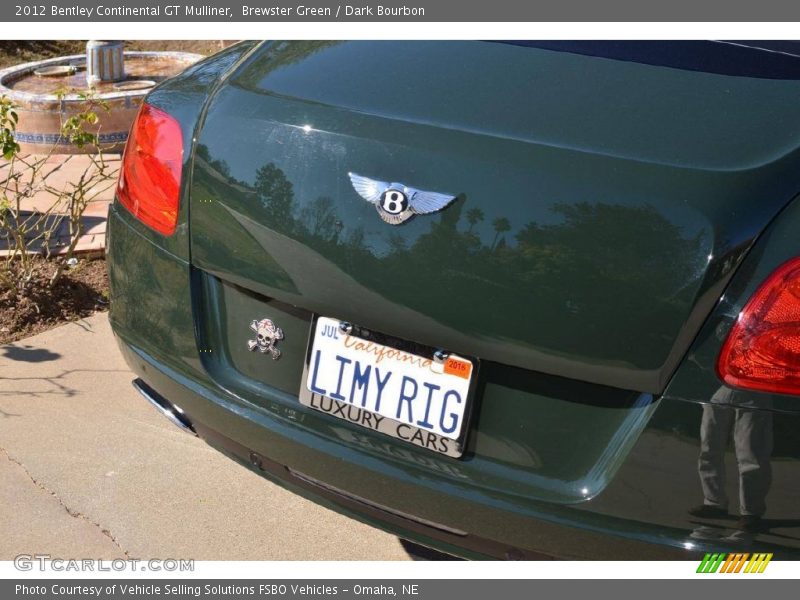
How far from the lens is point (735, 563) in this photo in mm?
1964

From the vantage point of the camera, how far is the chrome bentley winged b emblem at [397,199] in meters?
Result: 2.02

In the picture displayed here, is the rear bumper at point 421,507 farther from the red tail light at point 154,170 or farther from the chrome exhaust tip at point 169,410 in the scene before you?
the red tail light at point 154,170

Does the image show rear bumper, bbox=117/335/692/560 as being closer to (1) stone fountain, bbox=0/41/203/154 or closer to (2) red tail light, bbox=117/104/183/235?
(2) red tail light, bbox=117/104/183/235

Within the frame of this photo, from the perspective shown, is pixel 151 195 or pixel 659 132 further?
pixel 151 195

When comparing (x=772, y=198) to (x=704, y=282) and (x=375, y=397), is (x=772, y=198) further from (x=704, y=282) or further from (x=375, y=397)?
(x=375, y=397)

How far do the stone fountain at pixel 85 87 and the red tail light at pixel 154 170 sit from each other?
2826mm

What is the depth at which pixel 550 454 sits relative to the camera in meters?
2.06

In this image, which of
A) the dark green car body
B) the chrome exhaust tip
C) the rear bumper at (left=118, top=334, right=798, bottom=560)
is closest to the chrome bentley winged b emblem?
the dark green car body

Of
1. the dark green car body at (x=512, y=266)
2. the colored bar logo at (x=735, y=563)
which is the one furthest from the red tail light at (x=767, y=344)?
the colored bar logo at (x=735, y=563)

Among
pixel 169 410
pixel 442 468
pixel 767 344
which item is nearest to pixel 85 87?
pixel 169 410

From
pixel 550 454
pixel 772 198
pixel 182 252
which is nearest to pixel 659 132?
pixel 772 198

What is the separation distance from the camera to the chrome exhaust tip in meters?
2.57

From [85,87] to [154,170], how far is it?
5157 millimetres

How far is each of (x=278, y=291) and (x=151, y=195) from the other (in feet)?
1.68
